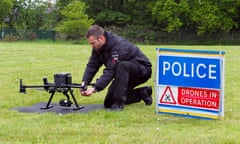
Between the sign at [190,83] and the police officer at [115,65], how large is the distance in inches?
20.8

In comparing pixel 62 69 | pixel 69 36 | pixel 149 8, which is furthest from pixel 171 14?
pixel 62 69

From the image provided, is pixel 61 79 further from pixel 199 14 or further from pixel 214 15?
pixel 214 15

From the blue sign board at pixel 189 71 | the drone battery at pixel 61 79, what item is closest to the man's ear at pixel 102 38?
the drone battery at pixel 61 79

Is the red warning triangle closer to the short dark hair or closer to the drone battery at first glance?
the short dark hair

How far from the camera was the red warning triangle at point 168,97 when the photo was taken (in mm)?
6273

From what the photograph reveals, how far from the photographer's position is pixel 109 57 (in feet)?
21.9

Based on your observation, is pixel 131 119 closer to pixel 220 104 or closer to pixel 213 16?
pixel 220 104

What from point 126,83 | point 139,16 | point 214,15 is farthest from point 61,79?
point 139,16

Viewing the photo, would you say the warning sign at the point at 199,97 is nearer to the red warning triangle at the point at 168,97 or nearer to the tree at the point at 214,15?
the red warning triangle at the point at 168,97

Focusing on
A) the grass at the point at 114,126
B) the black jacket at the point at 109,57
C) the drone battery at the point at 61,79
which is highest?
the black jacket at the point at 109,57

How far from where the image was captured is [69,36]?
161 feet

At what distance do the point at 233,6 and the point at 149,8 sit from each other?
931 centimetres

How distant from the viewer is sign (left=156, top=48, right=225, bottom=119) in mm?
5824

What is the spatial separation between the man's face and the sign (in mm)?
809
